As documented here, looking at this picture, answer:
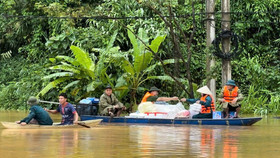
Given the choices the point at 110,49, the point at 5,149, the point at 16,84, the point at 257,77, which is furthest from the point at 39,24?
the point at 5,149

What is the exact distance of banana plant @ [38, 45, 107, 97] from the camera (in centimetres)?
2888


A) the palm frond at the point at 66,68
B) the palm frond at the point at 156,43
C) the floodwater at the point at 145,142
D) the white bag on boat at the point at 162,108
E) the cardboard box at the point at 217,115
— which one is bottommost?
the floodwater at the point at 145,142

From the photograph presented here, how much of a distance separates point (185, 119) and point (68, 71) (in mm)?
10974

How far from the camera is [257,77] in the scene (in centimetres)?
3102

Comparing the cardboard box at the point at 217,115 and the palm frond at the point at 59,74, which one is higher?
the palm frond at the point at 59,74

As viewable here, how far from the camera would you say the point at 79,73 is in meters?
29.7

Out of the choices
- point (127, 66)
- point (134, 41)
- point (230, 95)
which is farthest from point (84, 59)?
point (230, 95)

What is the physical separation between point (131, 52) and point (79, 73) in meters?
2.38

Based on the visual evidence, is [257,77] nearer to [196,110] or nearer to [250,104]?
[250,104]

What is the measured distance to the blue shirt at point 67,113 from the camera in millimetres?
19141

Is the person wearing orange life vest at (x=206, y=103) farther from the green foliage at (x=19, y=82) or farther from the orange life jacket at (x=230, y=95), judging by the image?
the green foliage at (x=19, y=82)

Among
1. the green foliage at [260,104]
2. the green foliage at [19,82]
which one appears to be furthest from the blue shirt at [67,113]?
the green foliage at [19,82]

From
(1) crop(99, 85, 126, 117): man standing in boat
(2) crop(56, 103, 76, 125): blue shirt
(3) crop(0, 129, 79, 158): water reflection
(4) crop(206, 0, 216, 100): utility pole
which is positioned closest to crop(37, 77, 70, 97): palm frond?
(1) crop(99, 85, 126, 117): man standing in boat

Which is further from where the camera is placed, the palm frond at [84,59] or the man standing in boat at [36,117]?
the palm frond at [84,59]
